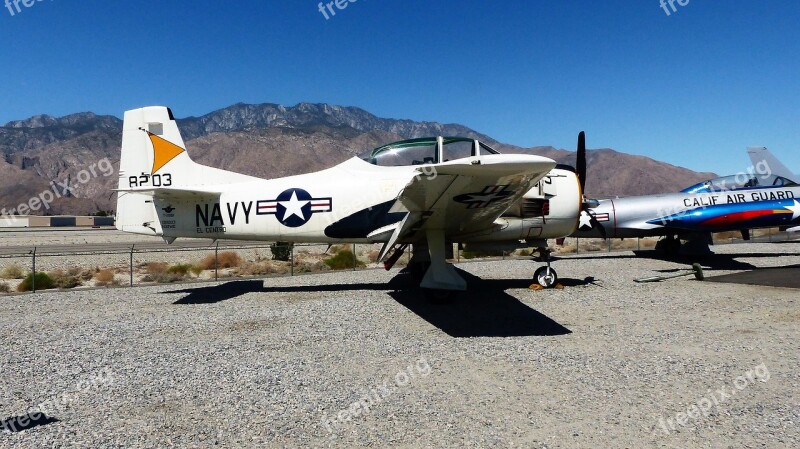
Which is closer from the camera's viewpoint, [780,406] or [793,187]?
[780,406]

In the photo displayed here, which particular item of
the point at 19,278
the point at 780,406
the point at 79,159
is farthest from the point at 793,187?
the point at 79,159

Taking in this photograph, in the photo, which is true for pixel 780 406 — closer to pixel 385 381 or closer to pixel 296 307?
pixel 385 381

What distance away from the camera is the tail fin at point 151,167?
10578mm

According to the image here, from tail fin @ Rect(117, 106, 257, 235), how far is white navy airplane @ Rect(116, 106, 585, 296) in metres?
0.02

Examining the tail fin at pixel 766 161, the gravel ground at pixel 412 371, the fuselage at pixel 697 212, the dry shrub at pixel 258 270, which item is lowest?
the gravel ground at pixel 412 371

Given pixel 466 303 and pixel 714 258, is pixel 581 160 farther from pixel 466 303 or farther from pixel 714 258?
pixel 714 258

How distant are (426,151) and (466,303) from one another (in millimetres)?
3235

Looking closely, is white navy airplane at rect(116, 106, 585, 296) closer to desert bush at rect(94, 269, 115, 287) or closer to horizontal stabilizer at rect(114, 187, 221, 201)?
horizontal stabilizer at rect(114, 187, 221, 201)

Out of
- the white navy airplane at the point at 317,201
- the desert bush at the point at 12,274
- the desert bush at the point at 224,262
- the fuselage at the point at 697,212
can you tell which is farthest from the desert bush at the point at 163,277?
the fuselage at the point at 697,212

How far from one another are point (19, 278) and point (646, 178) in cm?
19927

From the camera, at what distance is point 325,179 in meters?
10.3

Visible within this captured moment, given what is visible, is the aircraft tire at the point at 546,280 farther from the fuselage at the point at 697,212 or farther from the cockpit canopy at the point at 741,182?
the cockpit canopy at the point at 741,182

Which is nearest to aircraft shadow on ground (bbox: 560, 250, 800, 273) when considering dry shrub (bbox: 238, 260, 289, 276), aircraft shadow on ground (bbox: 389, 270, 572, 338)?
aircraft shadow on ground (bbox: 389, 270, 572, 338)

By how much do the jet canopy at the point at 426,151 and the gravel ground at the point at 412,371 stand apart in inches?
118
